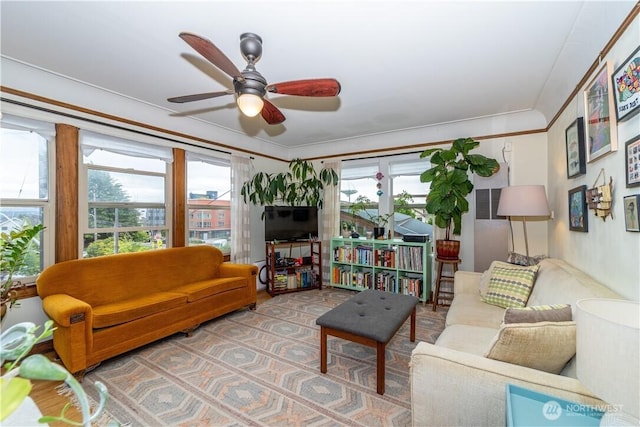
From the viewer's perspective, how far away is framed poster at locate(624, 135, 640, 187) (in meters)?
1.40

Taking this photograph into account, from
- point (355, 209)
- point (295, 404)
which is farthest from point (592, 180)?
point (355, 209)

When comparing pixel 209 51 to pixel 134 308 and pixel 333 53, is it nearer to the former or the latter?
pixel 333 53

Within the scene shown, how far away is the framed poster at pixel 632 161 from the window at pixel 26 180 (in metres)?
4.25

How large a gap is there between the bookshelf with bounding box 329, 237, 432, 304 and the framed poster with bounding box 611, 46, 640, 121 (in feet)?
8.04

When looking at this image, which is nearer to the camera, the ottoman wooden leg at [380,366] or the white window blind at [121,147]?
the ottoman wooden leg at [380,366]

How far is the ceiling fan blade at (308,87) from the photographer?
1.77m

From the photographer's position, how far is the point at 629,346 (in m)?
0.82

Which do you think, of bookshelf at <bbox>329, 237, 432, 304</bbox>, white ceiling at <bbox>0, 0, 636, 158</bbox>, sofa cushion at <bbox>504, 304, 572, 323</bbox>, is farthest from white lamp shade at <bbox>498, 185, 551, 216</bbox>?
sofa cushion at <bbox>504, 304, 572, 323</bbox>

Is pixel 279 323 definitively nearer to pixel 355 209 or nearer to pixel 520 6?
pixel 355 209

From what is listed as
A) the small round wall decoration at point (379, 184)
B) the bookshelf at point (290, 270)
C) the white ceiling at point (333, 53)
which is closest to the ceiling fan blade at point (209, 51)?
the white ceiling at point (333, 53)

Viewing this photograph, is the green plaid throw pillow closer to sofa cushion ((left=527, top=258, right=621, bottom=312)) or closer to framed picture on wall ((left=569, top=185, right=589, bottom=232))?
sofa cushion ((left=527, top=258, right=621, bottom=312))

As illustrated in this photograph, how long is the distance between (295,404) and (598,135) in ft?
8.83

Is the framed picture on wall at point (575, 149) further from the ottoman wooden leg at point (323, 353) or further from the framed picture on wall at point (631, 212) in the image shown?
the ottoman wooden leg at point (323, 353)

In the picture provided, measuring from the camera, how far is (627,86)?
4.83 feet
